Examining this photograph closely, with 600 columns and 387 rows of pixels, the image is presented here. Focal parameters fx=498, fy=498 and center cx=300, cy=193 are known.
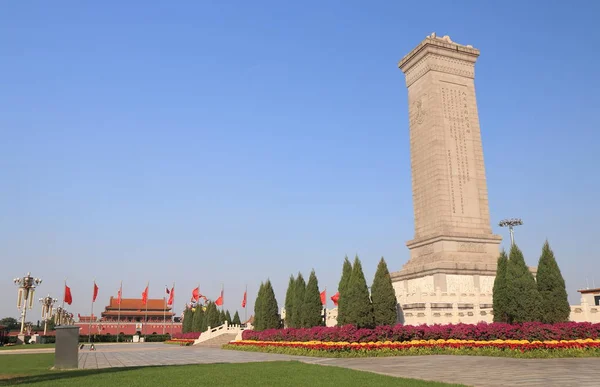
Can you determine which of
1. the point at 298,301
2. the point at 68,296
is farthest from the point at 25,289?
the point at 298,301

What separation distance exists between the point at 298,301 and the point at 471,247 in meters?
13.5

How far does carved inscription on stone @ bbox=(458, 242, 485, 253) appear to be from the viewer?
115ft

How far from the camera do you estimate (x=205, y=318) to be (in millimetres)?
50938

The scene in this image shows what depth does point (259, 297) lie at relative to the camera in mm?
34625

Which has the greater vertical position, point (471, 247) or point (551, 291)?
point (471, 247)

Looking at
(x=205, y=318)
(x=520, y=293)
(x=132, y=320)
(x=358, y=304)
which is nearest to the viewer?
(x=520, y=293)

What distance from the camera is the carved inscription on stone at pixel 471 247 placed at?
3503 cm

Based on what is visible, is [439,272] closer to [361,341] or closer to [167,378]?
[361,341]

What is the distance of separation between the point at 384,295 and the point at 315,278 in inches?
249

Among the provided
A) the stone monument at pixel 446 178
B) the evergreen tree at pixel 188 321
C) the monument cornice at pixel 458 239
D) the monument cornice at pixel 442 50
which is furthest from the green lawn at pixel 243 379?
the evergreen tree at pixel 188 321

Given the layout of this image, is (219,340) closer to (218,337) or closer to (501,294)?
(218,337)

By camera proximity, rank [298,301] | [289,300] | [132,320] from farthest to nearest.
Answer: [132,320] < [289,300] < [298,301]

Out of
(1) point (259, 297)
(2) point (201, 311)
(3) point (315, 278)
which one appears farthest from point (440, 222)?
(2) point (201, 311)

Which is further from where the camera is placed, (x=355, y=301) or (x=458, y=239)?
(x=458, y=239)
